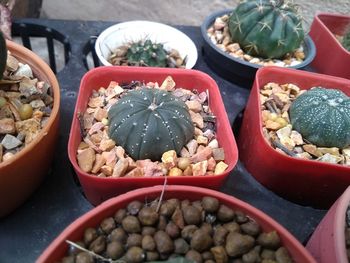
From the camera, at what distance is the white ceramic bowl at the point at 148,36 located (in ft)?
3.84

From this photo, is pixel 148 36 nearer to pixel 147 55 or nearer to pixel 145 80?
pixel 147 55

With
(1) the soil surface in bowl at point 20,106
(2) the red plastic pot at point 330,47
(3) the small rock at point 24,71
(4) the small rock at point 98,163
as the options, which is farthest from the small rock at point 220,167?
(2) the red plastic pot at point 330,47

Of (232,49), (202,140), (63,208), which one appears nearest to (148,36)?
(232,49)

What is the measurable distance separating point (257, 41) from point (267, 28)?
4cm

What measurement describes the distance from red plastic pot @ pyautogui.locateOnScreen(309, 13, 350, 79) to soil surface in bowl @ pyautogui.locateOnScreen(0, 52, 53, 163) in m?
0.79

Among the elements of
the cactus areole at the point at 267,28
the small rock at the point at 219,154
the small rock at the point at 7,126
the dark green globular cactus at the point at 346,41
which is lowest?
the small rock at the point at 219,154

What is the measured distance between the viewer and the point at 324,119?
88cm

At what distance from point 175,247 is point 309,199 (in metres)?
0.37

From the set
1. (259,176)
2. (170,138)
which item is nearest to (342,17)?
(259,176)

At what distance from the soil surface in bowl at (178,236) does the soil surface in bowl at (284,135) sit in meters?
0.23

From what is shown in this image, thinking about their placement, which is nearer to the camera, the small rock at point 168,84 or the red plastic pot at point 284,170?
the red plastic pot at point 284,170

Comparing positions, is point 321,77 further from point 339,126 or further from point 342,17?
point 342,17

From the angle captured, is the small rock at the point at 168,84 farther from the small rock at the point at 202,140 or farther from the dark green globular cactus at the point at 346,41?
the dark green globular cactus at the point at 346,41

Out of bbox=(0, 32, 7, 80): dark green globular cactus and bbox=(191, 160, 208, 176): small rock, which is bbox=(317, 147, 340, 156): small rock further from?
bbox=(0, 32, 7, 80): dark green globular cactus
